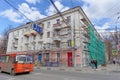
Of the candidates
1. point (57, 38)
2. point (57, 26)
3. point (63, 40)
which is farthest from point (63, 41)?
point (57, 26)

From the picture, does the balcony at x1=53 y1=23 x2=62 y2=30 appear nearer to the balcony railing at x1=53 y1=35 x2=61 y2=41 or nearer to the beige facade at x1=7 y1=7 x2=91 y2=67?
the beige facade at x1=7 y1=7 x2=91 y2=67

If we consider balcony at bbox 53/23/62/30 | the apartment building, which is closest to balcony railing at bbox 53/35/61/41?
the apartment building

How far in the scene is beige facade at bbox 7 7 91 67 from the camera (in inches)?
1346

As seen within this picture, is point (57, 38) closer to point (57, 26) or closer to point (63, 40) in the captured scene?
point (63, 40)

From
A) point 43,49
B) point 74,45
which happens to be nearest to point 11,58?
point 74,45

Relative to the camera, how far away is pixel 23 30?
5041cm

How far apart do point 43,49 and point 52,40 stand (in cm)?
378

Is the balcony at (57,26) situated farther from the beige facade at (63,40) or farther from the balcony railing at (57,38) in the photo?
the balcony railing at (57,38)

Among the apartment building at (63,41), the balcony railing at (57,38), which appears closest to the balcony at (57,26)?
the apartment building at (63,41)

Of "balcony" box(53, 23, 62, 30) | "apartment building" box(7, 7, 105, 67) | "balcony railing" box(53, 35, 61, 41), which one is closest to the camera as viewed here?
"apartment building" box(7, 7, 105, 67)

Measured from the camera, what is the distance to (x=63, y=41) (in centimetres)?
3631

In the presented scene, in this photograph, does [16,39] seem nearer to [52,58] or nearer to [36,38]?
[36,38]

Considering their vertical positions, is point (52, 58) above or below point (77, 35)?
below

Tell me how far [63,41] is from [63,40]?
8.8 inches
